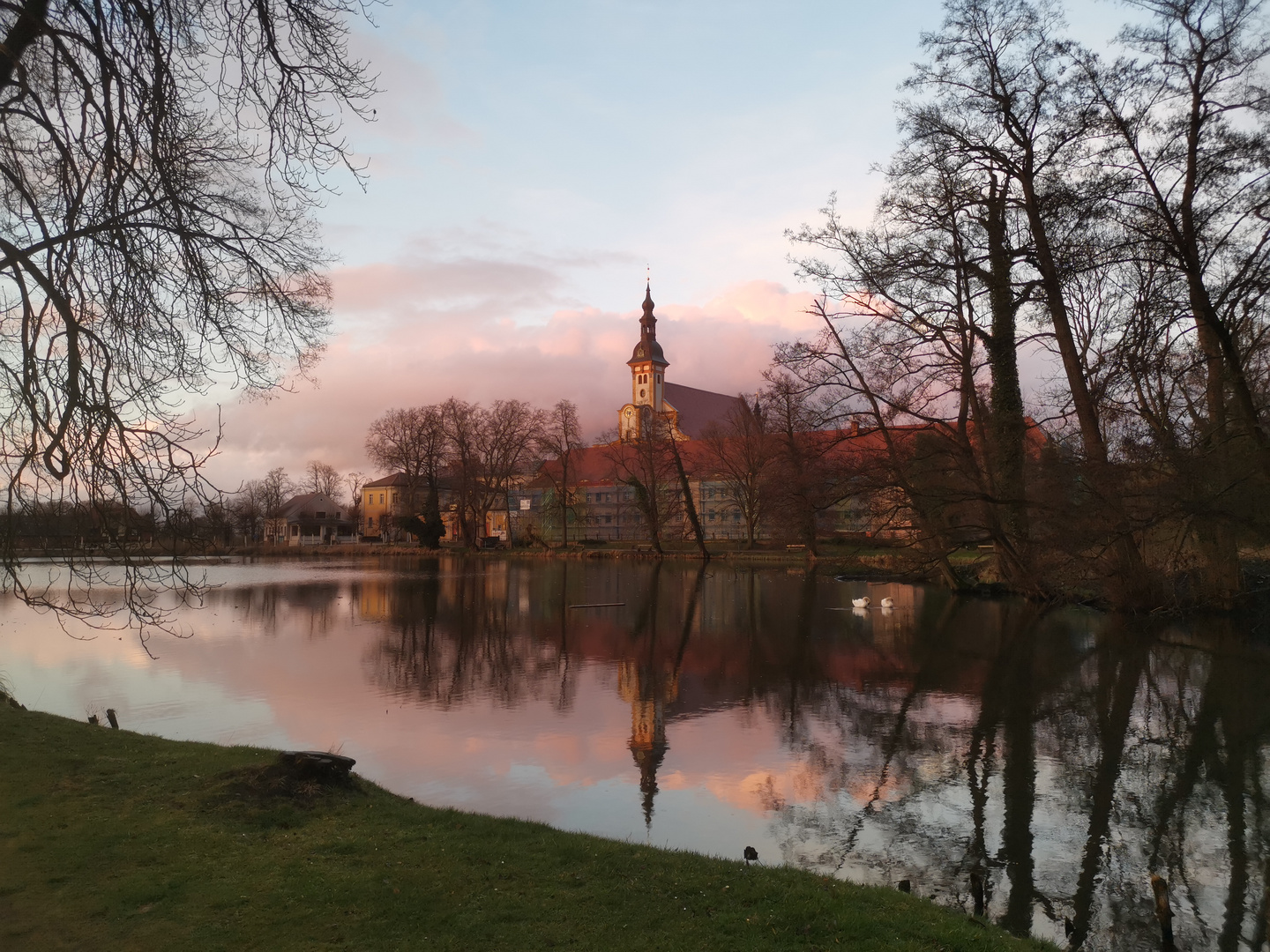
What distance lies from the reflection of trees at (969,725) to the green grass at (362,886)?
1613 mm

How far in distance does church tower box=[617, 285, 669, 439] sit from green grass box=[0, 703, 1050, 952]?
7899 centimetres

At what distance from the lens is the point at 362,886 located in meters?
4.96

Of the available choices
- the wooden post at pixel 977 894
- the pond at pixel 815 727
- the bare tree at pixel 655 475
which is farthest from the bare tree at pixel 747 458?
the wooden post at pixel 977 894

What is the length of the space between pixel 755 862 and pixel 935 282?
532 inches

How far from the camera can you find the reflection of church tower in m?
8.64

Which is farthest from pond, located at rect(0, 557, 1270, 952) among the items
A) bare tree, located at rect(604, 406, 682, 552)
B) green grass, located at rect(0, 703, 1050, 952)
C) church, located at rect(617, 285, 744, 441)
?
church, located at rect(617, 285, 744, 441)

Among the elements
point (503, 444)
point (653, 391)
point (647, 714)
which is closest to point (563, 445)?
point (503, 444)

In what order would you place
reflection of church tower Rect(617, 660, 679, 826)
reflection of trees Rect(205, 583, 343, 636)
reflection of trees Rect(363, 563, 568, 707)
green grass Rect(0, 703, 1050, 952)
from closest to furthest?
green grass Rect(0, 703, 1050, 952), reflection of church tower Rect(617, 660, 679, 826), reflection of trees Rect(363, 563, 568, 707), reflection of trees Rect(205, 583, 343, 636)

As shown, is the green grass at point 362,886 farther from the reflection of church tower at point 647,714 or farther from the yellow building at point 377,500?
the yellow building at point 377,500

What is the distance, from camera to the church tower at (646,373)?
86.5 metres

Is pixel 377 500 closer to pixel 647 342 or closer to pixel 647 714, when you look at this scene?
pixel 647 342

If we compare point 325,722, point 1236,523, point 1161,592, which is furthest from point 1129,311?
point 325,722

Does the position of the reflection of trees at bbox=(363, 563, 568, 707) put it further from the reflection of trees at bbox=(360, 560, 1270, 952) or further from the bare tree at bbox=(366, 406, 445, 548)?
the bare tree at bbox=(366, 406, 445, 548)

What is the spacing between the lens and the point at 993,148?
16016 millimetres
